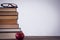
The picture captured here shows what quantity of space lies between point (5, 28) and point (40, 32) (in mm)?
1085

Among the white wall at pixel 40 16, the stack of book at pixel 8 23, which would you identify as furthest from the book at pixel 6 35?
the white wall at pixel 40 16

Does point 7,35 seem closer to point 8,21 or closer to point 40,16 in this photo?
point 8,21

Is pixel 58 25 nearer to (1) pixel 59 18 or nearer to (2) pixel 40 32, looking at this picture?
(1) pixel 59 18

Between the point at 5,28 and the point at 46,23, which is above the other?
the point at 5,28

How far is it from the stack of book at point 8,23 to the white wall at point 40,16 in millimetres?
957

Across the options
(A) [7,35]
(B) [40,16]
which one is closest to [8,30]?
(A) [7,35]

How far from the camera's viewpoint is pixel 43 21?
161 centimetres

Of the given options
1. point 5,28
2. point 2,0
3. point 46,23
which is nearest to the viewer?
point 5,28

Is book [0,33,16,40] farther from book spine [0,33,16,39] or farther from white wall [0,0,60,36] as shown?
white wall [0,0,60,36]

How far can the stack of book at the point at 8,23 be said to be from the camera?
1.74 feet

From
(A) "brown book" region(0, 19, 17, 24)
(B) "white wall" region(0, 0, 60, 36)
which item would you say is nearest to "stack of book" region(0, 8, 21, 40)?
(A) "brown book" region(0, 19, 17, 24)

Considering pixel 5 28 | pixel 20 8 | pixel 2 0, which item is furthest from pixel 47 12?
pixel 5 28

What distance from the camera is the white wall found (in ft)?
5.25

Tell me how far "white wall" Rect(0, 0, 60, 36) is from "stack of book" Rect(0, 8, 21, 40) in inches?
37.7
